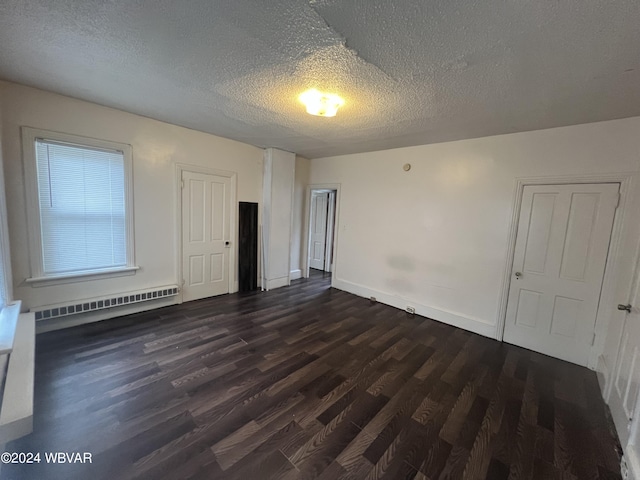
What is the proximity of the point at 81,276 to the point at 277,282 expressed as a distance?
9.20ft

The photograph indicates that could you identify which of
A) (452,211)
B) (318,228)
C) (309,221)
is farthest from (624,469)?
(318,228)

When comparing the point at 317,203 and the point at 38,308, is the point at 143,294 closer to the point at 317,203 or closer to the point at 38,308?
the point at 38,308

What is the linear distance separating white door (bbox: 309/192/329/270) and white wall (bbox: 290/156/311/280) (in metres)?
0.99

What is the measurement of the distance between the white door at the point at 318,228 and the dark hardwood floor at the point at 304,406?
11.4 ft

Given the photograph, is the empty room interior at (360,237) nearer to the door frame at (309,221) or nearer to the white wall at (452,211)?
the white wall at (452,211)

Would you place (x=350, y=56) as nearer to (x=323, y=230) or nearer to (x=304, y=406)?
(x=304, y=406)

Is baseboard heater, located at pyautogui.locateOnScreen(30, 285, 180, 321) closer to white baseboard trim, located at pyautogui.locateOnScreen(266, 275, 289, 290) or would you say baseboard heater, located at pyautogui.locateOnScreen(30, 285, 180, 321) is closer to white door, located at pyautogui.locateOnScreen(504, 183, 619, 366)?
white baseboard trim, located at pyautogui.locateOnScreen(266, 275, 289, 290)

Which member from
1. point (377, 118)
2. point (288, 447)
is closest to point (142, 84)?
point (377, 118)

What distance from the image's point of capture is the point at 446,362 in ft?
8.79

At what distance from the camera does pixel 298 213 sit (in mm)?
5449

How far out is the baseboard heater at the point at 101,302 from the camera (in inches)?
109

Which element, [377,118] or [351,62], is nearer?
[351,62]

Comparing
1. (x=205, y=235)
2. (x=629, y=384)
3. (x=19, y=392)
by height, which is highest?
(x=205, y=235)

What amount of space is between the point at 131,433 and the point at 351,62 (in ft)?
9.51
